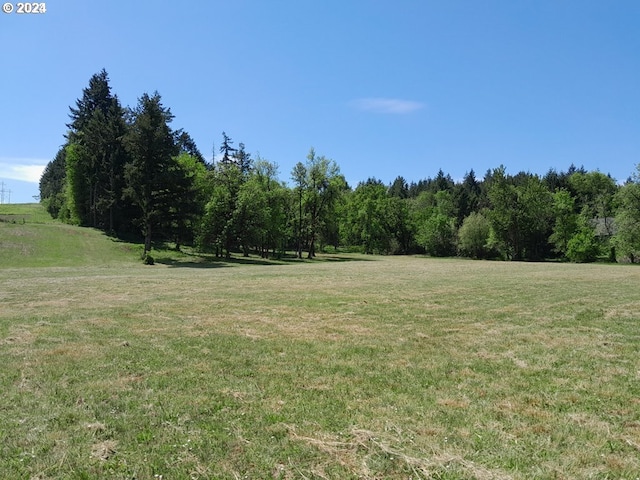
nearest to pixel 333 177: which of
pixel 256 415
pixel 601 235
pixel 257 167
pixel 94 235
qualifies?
pixel 257 167

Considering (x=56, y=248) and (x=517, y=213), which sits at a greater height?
(x=517, y=213)

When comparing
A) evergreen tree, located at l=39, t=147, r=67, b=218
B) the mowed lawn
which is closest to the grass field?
the mowed lawn

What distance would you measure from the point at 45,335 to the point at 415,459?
948 cm

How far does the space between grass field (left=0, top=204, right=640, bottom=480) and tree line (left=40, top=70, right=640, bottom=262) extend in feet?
112

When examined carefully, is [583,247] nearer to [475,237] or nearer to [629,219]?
[629,219]

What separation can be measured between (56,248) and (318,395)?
149 ft

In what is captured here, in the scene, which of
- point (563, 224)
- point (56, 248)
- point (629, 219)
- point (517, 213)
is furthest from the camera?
point (517, 213)

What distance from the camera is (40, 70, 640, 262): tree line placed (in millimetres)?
44875

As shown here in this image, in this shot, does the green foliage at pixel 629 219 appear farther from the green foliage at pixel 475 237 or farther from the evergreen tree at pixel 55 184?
the evergreen tree at pixel 55 184

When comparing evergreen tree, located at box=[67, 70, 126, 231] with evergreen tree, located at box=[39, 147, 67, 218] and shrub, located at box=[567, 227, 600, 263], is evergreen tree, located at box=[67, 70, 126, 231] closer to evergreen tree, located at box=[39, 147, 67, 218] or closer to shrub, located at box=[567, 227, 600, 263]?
evergreen tree, located at box=[39, 147, 67, 218]

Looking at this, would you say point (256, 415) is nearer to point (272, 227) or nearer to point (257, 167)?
point (272, 227)

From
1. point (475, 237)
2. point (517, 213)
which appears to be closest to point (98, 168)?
point (475, 237)

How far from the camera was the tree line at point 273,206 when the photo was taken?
147 ft

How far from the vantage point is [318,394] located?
634cm
